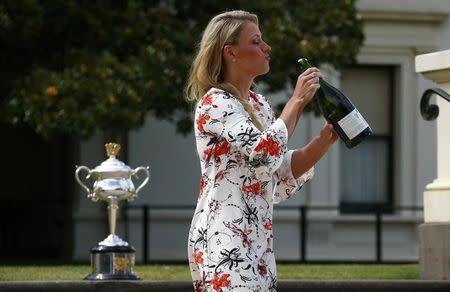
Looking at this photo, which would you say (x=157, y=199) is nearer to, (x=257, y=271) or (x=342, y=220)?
(x=342, y=220)

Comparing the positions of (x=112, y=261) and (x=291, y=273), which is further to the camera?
(x=291, y=273)

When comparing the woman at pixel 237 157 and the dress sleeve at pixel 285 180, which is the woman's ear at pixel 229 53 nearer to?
the woman at pixel 237 157

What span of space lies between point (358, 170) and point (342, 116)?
2012 cm

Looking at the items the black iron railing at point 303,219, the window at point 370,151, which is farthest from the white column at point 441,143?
the window at point 370,151

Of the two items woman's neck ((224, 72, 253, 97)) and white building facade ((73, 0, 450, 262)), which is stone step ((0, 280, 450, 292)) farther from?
white building facade ((73, 0, 450, 262))

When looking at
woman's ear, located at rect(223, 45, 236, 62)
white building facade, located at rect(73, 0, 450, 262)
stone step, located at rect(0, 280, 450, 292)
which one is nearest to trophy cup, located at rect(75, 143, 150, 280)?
stone step, located at rect(0, 280, 450, 292)

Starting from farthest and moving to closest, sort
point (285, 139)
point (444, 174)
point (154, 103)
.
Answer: point (154, 103) → point (444, 174) → point (285, 139)

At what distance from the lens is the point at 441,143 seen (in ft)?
35.3

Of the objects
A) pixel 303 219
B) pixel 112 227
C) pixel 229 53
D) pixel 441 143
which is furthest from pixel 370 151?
pixel 229 53

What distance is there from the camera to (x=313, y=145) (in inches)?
241

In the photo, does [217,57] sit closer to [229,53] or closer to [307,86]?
[229,53]

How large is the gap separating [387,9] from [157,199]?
4.56m

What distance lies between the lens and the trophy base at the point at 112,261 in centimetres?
1095

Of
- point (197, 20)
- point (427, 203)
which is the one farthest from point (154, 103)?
point (427, 203)
